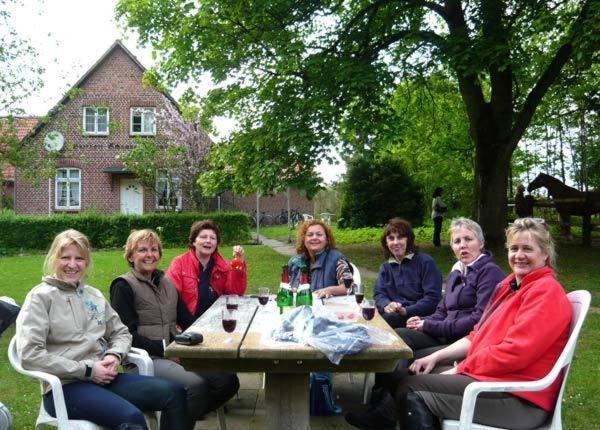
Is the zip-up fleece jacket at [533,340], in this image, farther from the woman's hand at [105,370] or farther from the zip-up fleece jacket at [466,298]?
the woman's hand at [105,370]

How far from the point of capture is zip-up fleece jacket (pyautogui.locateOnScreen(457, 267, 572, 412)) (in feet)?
9.77

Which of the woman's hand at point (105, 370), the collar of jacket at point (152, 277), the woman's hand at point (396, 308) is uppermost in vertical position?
the collar of jacket at point (152, 277)

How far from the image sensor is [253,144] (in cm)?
1258

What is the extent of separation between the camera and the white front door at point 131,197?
1146 inches

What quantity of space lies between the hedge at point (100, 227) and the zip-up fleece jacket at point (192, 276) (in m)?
15.9

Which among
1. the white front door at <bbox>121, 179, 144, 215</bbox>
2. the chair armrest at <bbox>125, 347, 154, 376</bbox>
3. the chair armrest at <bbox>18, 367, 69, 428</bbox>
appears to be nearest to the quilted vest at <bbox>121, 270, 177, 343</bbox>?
the chair armrest at <bbox>125, 347, 154, 376</bbox>

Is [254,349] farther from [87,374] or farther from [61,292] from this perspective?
[61,292]

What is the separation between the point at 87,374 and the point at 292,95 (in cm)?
986

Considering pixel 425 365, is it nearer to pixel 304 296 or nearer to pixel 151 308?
pixel 304 296

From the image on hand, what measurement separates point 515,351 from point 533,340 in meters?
0.10

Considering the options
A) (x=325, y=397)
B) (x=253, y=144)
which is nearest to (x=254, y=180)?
(x=253, y=144)

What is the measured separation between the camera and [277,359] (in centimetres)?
313

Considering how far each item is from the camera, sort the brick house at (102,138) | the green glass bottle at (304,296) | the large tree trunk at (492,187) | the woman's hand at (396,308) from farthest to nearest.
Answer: the brick house at (102,138)
the large tree trunk at (492,187)
the woman's hand at (396,308)
the green glass bottle at (304,296)

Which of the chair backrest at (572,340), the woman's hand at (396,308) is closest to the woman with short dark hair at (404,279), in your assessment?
the woman's hand at (396,308)
